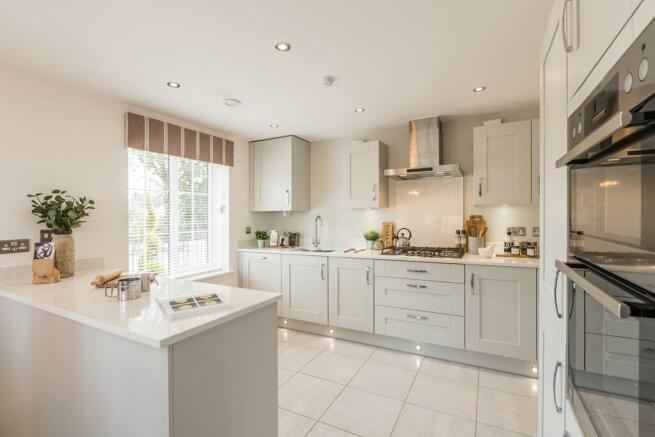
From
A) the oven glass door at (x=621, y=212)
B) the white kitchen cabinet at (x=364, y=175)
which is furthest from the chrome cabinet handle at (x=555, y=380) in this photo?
the white kitchen cabinet at (x=364, y=175)

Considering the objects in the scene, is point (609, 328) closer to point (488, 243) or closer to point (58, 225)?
point (488, 243)

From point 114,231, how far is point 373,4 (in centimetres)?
264

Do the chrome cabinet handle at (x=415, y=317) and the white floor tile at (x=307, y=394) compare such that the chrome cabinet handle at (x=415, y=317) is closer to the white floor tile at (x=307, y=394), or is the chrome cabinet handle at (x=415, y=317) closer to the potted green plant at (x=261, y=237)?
the white floor tile at (x=307, y=394)

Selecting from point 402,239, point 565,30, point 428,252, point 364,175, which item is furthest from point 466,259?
point 565,30

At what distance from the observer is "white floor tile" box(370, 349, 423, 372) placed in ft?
8.76

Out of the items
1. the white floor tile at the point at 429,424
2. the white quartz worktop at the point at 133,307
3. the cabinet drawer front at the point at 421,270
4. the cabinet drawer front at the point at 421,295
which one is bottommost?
the white floor tile at the point at 429,424

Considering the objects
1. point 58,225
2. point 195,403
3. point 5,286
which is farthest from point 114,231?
point 195,403

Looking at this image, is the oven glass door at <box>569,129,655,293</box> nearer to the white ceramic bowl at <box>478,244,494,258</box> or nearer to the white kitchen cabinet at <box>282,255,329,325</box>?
the white ceramic bowl at <box>478,244,494,258</box>

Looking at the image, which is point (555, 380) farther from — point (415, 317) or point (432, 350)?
point (432, 350)

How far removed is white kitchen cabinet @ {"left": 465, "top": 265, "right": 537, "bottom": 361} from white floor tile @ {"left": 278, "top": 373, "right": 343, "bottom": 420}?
1.29 m

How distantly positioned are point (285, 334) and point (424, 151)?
2537 millimetres

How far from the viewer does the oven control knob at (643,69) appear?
1.59ft

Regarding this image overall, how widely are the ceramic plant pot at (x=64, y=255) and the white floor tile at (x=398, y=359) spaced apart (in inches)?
99.0

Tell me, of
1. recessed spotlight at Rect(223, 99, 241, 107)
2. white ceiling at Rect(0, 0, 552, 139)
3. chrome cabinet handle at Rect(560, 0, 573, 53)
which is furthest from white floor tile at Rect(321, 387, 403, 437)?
recessed spotlight at Rect(223, 99, 241, 107)
